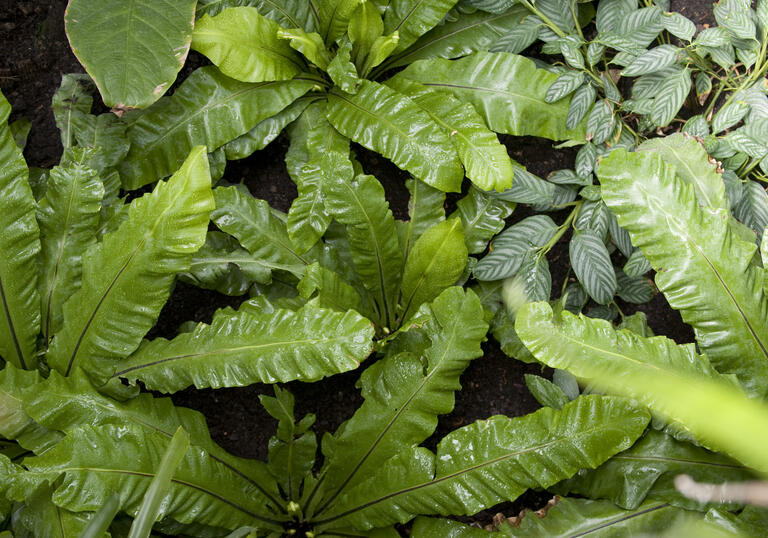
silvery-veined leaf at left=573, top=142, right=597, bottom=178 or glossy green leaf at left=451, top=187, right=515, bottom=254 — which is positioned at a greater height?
silvery-veined leaf at left=573, top=142, right=597, bottom=178

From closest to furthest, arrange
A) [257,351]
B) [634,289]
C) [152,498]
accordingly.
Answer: [152,498] < [257,351] < [634,289]

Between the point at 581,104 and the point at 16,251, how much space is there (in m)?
1.75

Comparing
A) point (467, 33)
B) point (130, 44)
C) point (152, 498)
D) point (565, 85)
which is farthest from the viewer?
point (467, 33)

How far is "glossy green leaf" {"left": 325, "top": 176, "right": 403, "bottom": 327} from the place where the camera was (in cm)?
184

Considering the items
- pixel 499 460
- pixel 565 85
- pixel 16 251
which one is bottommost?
pixel 499 460

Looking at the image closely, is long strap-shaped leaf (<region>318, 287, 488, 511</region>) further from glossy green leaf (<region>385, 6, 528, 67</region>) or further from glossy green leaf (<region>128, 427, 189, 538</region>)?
glossy green leaf (<region>385, 6, 528, 67</region>)

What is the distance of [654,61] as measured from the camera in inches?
76.7

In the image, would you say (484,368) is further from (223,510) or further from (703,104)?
(703,104)

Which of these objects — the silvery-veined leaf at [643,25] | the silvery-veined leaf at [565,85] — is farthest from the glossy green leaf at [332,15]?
the silvery-veined leaf at [643,25]

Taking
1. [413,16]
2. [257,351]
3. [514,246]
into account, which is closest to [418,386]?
[257,351]

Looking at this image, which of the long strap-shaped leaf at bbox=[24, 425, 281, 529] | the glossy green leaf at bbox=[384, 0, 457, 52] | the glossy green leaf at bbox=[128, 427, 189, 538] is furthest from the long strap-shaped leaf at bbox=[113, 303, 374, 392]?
the glossy green leaf at bbox=[384, 0, 457, 52]

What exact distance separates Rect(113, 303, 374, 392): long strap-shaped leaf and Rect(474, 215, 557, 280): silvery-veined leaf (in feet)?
1.83

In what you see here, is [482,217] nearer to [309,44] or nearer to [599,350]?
[599,350]

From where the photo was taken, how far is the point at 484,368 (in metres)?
2.18
